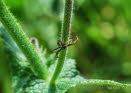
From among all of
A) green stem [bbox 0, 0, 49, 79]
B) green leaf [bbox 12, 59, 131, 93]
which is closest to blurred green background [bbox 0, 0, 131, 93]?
green leaf [bbox 12, 59, 131, 93]

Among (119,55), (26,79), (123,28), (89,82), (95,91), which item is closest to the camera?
(89,82)

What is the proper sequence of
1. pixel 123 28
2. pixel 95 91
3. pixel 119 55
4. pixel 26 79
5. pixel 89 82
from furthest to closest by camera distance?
pixel 123 28, pixel 119 55, pixel 95 91, pixel 26 79, pixel 89 82

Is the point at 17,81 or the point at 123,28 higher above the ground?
the point at 123,28

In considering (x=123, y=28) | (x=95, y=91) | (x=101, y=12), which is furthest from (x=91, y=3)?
(x=95, y=91)

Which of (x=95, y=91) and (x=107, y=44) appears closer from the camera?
(x=95, y=91)

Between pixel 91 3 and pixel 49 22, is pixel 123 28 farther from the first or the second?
pixel 49 22

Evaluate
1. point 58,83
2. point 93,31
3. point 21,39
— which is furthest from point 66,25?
point 93,31

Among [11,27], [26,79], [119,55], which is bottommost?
[26,79]
